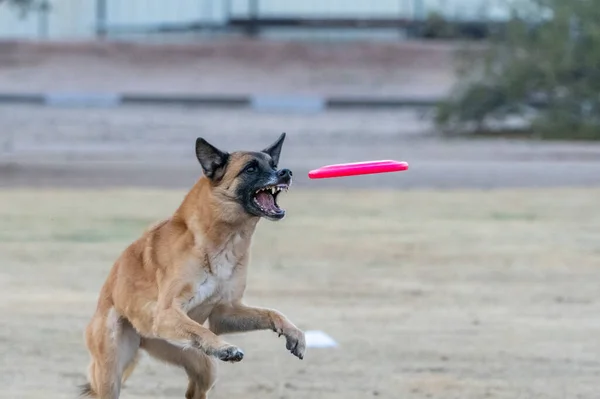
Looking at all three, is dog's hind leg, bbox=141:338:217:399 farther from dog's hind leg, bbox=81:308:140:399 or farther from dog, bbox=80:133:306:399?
dog's hind leg, bbox=81:308:140:399

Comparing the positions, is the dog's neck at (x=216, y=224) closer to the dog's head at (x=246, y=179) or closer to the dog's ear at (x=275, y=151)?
the dog's head at (x=246, y=179)

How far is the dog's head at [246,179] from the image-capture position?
766 centimetres

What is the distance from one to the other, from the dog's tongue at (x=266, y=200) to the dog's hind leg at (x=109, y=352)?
997 millimetres

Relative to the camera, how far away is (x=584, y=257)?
1405cm

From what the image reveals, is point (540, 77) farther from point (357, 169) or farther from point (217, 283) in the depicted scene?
point (217, 283)

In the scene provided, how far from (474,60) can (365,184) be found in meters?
12.2

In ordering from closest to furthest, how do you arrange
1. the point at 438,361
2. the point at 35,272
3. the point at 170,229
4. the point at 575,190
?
the point at 170,229 < the point at 438,361 < the point at 35,272 < the point at 575,190

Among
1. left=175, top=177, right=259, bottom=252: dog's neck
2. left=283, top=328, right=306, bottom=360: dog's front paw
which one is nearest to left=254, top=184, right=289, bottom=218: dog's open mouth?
left=175, top=177, right=259, bottom=252: dog's neck

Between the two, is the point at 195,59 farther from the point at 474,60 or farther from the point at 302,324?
the point at 302,324

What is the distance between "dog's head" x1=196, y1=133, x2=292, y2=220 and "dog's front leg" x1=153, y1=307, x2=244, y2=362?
696mm

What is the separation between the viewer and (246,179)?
773 centimetres

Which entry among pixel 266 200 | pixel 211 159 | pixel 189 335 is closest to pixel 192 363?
pixel 189 335

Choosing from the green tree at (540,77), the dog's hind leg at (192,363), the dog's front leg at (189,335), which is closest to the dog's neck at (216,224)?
the dog's front leg at (189,335)

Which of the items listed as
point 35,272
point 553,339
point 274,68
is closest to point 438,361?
point 553,339
